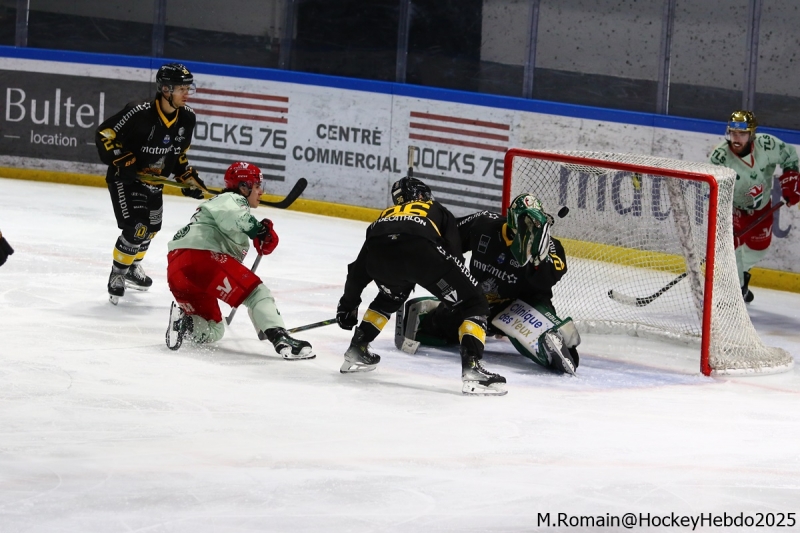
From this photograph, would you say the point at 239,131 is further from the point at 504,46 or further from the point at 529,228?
the point at 529,228

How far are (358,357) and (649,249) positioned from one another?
230 centimetres

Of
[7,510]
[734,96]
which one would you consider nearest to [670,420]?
[7,510]

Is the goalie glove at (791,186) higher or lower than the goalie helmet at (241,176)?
higher

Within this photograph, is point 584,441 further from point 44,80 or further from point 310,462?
point 44,80

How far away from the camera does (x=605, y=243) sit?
6.68 metres

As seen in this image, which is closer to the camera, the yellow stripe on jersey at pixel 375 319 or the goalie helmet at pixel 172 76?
the yellow stripe on jersey at pixel 375 319

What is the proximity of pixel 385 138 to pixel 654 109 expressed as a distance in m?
1.92

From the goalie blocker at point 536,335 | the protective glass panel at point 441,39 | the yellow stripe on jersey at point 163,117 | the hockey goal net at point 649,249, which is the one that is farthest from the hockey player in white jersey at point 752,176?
the yellow stripe on jersey at point 163,117

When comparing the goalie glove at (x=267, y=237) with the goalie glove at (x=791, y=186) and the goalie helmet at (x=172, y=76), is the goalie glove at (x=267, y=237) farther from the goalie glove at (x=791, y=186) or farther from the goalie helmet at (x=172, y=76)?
the goalie glove at (x=791, y=186)

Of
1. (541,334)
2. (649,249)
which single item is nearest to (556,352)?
(541,334)

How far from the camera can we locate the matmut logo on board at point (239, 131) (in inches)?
370

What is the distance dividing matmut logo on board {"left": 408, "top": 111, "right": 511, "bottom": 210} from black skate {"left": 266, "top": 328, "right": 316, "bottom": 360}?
138 inches

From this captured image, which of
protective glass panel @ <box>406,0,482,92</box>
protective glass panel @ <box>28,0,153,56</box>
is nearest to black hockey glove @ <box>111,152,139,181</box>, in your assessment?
protective glass panel @ <box>406,0,482,92</box>

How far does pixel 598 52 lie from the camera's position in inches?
342
